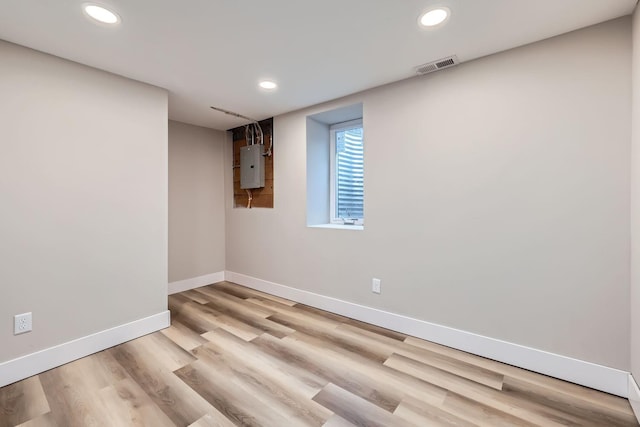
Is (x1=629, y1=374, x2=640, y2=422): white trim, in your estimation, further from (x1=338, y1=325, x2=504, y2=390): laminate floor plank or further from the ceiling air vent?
the ceiling air vent

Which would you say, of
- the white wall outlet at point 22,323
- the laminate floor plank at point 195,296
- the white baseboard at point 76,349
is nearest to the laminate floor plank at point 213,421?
the white baseboard at point 76,349

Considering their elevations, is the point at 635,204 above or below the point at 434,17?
below

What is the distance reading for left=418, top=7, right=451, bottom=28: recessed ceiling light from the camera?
5.14 ft

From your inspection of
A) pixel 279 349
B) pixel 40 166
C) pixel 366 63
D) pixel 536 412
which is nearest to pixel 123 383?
pixel 279 349

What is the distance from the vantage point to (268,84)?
2498mm

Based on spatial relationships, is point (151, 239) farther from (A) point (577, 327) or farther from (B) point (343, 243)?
(A) point (577, 327)

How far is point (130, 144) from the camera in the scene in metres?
2.38

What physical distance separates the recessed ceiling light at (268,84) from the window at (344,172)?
1.04 metres

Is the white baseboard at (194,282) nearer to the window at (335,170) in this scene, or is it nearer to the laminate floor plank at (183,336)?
the laminate floor plank at (183,336)

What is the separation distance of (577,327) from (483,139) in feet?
4.41

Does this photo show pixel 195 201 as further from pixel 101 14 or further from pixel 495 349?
pixel 495 349

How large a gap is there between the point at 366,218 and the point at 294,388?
4.96ft

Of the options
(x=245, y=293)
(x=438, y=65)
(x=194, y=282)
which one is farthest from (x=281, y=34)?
(x=194, y=282)

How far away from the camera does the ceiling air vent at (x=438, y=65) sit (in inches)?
81.3
